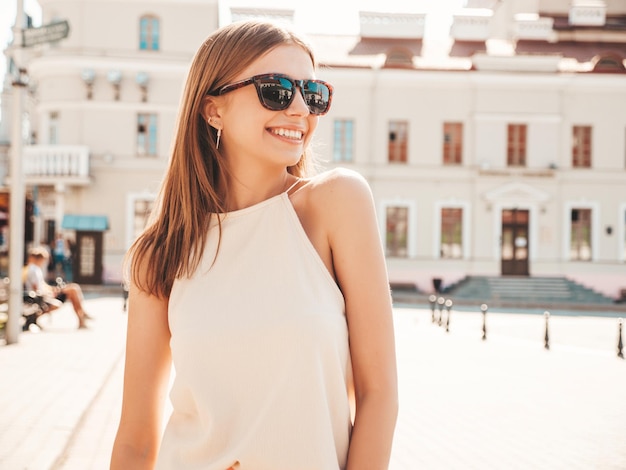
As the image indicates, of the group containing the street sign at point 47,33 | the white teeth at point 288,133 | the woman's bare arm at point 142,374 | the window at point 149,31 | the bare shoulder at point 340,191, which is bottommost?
the woman's bare arm at point 142,374

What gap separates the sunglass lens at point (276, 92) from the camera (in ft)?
6.95

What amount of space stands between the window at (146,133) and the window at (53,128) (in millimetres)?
3549

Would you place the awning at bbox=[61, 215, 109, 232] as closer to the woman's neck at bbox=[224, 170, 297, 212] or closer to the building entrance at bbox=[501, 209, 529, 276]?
the building entrance at bbox=[501, 209, 529, 276]

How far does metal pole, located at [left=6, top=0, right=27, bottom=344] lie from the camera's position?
12.5 metres

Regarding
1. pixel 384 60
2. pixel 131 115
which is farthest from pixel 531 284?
pixel 131 115

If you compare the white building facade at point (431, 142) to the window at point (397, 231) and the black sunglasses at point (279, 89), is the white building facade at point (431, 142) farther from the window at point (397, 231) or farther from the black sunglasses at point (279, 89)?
the black sunglasses at point (279, 89)

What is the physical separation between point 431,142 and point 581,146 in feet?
22.0

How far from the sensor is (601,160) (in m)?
35.2

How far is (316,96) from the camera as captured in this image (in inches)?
87.7

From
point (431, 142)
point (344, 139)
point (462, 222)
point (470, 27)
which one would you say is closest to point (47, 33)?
point (344, 139)

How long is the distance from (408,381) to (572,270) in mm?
26101

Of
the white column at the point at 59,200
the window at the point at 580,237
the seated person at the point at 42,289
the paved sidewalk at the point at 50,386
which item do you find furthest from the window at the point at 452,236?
the seated person at the point at 42,289

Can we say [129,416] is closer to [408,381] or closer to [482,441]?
[482,441]

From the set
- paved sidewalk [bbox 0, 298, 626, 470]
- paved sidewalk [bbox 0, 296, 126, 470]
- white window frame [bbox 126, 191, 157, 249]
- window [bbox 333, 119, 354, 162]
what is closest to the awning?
white window frame [bbox 126, 191, 157, 249]
